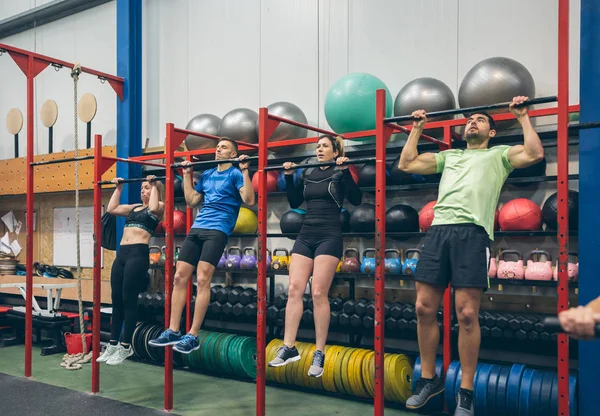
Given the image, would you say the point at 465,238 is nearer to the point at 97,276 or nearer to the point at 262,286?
the point at 262,286

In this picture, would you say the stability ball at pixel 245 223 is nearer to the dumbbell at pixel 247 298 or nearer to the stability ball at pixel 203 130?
the dumbbell at pixel 247 298

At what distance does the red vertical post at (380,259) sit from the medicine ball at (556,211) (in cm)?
133

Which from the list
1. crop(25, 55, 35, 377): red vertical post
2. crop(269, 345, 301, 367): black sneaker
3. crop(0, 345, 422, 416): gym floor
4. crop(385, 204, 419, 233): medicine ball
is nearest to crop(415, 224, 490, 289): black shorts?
crop(269, 345, 301, 367): black sneaker

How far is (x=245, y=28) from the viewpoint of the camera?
6176 millimetres

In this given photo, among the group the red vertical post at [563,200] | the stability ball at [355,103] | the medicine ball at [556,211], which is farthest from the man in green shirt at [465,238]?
the stability ball at [355,103]

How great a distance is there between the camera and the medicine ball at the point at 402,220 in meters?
4.40

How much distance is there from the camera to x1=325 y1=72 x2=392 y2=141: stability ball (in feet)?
15.1

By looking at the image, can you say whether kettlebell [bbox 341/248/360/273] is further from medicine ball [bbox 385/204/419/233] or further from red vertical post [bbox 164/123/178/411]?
red vertical post [bbox 164/123/178/411]

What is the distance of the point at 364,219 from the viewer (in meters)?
4.50

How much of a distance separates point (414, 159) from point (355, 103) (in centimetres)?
154

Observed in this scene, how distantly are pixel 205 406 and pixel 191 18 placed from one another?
4314 millimetres

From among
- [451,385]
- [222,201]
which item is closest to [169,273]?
[222,201]

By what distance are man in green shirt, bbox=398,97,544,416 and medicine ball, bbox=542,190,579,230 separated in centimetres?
97

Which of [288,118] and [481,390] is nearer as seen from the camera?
[481,390]
